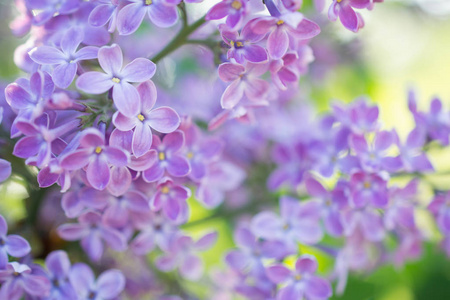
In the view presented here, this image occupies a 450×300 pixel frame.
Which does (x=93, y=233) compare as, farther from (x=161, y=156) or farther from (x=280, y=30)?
(x=280, y=30)

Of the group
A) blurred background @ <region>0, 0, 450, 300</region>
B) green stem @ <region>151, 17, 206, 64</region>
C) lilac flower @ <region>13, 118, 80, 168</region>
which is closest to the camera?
lilac flower @ <region>13, 118, 80, 168</region>

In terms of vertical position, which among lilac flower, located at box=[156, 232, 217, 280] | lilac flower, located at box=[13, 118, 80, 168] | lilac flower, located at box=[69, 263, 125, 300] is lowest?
lilac flower, located at box=[156, 232, 217, 280]

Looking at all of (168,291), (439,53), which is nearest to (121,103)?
(168,291)

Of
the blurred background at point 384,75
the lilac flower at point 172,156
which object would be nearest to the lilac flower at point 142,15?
the lilac flower at point 172,156

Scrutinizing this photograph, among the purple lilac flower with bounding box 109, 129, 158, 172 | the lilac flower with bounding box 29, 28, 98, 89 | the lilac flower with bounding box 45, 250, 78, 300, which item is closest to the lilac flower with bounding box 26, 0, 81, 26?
the lilac flower with bounding box 29, 28, 98, 89

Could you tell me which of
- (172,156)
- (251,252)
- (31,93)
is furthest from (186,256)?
(31,93)

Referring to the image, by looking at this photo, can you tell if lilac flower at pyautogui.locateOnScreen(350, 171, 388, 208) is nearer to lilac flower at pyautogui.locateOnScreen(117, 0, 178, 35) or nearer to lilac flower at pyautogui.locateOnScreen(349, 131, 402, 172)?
lilac flower at pyautogui.locateOnScreen(349, 131, 402, 172)
